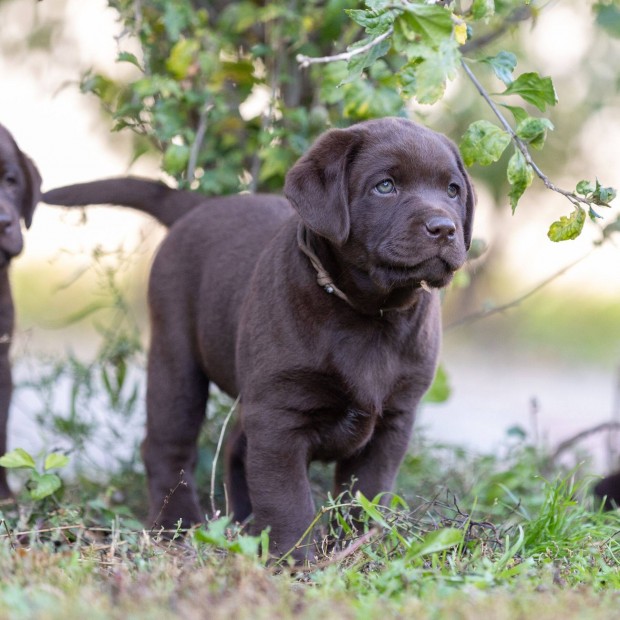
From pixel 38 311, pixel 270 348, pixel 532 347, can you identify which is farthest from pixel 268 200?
pixel 532 347

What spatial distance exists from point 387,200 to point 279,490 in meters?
0.87

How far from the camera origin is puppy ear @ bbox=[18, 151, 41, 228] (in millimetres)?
3695

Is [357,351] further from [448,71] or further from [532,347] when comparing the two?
[532,347]

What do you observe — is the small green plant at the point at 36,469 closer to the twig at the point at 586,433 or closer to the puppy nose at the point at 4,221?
the puppy nose at the point at 4,221

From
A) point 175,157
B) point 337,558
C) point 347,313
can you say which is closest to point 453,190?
point 347,313

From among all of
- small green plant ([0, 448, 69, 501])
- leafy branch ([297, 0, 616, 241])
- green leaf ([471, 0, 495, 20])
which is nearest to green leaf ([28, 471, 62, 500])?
small green plant ([0, 448, 69, 501])

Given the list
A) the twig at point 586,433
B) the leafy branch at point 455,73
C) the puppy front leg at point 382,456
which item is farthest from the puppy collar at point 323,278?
the twig at point 586,433

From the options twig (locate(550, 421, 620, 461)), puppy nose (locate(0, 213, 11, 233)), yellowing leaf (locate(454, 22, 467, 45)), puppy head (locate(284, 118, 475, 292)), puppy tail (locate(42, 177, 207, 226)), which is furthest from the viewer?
twig (locate(550, 421, 620, 461))

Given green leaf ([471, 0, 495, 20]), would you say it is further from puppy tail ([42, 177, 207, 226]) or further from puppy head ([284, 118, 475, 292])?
puppy tail ([42, 177, 207, 226])

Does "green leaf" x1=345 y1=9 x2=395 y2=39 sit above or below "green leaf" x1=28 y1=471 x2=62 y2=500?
above

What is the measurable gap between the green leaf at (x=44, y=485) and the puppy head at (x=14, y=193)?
82cm

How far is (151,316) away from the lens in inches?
150

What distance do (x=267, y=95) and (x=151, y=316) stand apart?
1.15 m

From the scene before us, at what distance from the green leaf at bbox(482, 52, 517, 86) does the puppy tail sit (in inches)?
57.0
